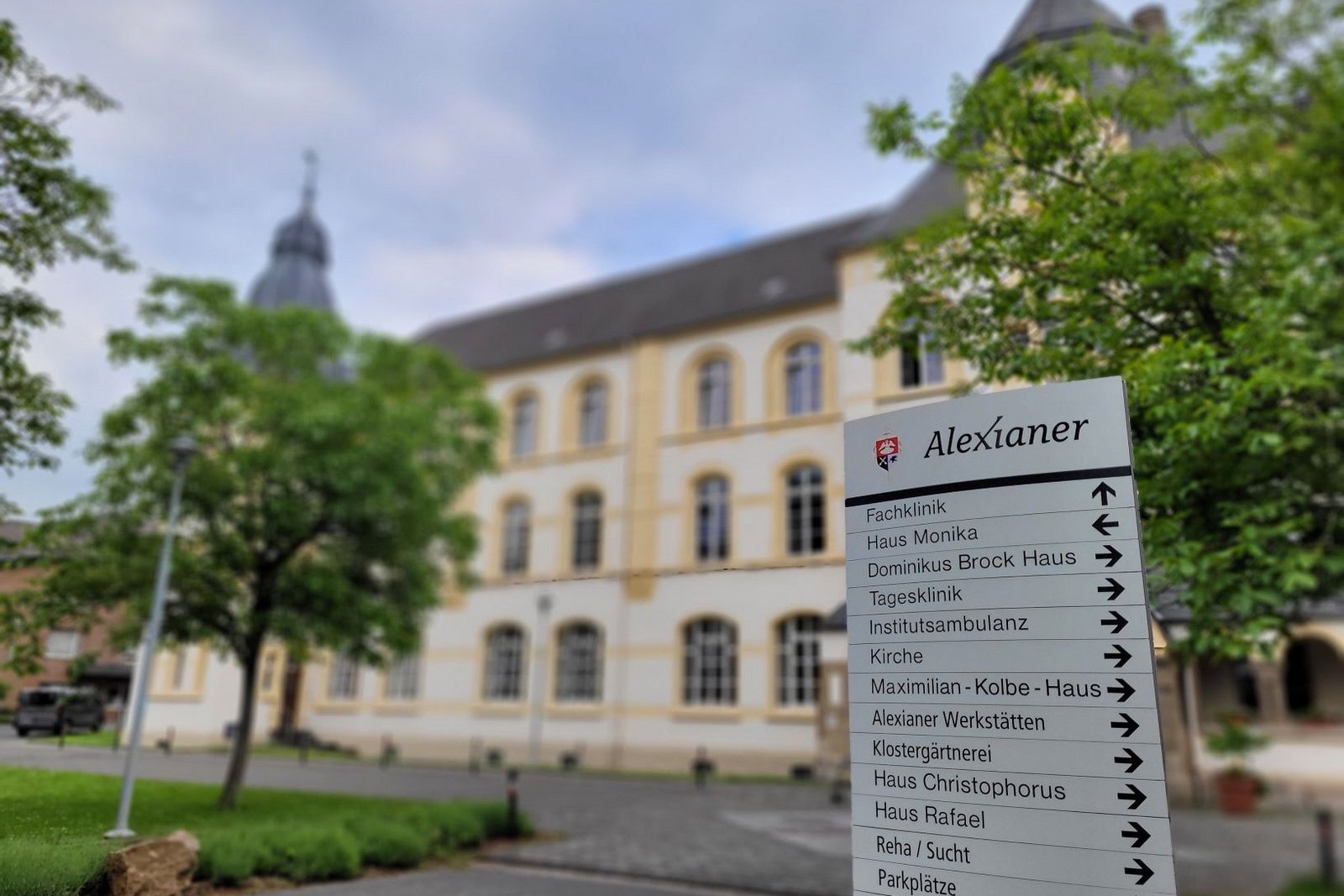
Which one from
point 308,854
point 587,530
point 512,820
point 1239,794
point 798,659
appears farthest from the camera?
point 587,530

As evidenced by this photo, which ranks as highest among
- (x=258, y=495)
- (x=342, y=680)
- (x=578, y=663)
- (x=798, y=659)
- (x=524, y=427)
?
(x=524, y=427)

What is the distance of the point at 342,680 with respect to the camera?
2909 centimetres

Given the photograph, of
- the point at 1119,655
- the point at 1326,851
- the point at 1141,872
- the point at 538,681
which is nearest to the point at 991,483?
the point at 1119,655

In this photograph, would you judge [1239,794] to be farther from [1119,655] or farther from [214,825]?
[214,825]

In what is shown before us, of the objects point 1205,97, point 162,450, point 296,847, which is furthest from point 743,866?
point 1205,97

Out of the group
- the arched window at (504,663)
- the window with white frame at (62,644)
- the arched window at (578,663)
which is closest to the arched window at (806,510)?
the arched window at (578,663)

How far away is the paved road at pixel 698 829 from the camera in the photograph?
9.87 m

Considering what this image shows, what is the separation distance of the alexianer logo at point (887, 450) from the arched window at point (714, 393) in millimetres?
19549

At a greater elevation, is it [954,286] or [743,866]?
[954,286]

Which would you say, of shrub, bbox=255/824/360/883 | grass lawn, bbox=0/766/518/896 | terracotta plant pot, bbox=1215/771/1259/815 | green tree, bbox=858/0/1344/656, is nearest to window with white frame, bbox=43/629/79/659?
grass lawn, bbox=0/766/518/896

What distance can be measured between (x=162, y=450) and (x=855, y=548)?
10.1 m

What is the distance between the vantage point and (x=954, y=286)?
330 inches

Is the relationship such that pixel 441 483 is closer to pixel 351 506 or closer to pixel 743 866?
pixel 351 506

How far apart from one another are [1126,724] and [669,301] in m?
24.6
